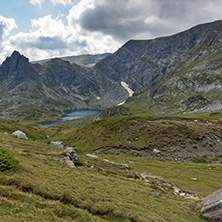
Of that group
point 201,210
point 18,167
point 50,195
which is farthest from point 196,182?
point 18,167

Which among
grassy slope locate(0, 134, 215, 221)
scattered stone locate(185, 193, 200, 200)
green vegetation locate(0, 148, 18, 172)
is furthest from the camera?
scattered stone locate(185, 193, 200, 200)

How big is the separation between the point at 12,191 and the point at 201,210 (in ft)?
76.9

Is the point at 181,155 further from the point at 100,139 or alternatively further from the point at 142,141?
the point at 100,139

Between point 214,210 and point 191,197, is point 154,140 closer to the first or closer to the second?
point 191,197

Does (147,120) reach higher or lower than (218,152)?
higher

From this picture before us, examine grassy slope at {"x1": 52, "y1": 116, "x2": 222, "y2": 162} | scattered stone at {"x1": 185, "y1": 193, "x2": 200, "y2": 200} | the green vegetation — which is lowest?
scattered stone at {"x1": 185, "y1": 193, "x2": 200, "y2": 200}

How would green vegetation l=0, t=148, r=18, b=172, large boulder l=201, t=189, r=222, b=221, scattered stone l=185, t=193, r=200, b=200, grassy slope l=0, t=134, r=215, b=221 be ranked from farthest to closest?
scattered stone l=185, t=193, r=200, b=200
large boulder l=201, t=189, r=222, b=221
green vegetation l=0, t=148, r=18, b=172
grassy slope l=0, t=134, r=215, b=221

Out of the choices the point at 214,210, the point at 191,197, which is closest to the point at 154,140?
the point at 191,197

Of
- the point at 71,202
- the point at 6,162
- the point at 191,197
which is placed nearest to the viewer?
the point at 71,202

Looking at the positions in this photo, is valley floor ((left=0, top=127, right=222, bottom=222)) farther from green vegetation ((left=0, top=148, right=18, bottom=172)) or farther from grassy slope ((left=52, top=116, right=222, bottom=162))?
grassy slope ((left=52, top=116, right=222, bottom=162))

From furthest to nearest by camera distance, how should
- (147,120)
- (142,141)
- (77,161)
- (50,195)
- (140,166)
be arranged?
(147,120) < (142,141) < (140,166) < (77,161) < (50,195)

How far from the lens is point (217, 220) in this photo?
19.0 metres

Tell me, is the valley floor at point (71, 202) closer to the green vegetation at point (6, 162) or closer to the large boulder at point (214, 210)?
the green vegetation at point (6, 162)

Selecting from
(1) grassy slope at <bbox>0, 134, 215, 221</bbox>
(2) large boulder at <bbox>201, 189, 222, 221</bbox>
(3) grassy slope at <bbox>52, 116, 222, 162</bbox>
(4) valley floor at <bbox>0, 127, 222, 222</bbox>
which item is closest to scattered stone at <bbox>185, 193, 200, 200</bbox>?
(1) grassy slope at <bbox>0, 134, 215, 221</bbox>
